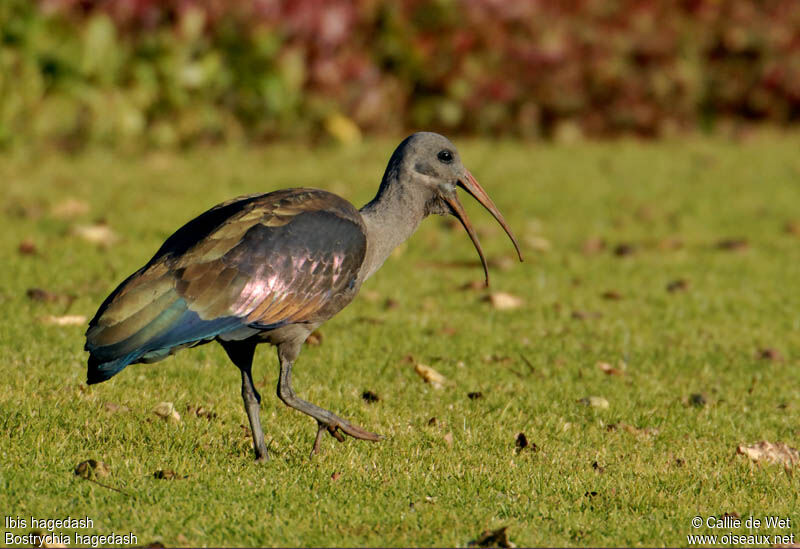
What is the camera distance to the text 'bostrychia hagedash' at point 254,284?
4625mm

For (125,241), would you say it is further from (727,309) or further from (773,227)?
(773,227)

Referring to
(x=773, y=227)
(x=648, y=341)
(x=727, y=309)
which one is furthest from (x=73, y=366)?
(x=773, y=227)

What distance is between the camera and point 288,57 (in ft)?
42.7

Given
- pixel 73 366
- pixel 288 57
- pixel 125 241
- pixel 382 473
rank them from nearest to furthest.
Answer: pixel 382 473
pixel 73 366
pixel 125 241
pixel 288 57

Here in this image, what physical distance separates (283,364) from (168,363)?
4.77ft

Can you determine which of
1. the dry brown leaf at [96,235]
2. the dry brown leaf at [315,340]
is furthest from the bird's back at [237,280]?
the dry brown leaf at [96,235]

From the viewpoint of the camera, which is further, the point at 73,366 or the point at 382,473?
the point at 73,366

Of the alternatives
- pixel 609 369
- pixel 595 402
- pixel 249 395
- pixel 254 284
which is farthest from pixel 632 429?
pixel 254 284

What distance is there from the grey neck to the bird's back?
0.44 feet

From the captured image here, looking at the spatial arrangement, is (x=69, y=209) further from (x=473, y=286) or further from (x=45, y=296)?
(x=473, y=286)

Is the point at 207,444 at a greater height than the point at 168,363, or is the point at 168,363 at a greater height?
the point at 168,363

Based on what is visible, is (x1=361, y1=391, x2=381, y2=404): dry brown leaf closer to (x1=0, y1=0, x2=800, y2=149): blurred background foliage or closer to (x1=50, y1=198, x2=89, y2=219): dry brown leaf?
(x1=50, y1=198, x2=89, y2=219): dry brown leaf

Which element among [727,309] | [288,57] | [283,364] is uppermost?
[288,57]

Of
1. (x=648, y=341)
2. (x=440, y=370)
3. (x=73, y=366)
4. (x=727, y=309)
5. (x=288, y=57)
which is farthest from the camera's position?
(x=288, y=57)
